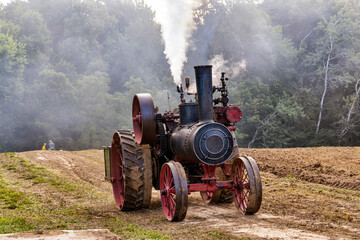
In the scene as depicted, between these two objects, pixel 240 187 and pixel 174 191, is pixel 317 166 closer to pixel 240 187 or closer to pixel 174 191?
pixel 240 187

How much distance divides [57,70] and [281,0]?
23396 mm

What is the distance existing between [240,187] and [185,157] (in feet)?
3.40

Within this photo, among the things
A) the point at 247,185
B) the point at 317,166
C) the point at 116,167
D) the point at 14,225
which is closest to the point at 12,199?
the point at 116,167

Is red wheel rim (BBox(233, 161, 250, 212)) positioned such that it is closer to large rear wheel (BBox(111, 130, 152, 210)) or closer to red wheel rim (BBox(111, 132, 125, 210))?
large rear wheel (BBox(111, 130, 152, 210))

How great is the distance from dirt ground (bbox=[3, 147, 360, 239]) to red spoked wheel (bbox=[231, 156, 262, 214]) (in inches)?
6.9

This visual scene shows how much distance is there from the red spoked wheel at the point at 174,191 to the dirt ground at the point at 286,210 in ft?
0.57

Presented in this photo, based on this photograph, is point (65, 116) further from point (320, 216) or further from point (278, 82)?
point (320, 216)

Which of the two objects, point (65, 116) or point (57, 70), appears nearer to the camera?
point (65, 116)

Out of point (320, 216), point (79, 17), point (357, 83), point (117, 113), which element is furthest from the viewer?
point (79, 17)

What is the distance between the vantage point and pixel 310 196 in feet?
31.0

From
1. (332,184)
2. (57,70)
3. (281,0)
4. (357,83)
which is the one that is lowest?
(332,184)

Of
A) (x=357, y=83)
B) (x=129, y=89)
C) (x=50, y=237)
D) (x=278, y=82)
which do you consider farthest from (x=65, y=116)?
(x=50, y=237)

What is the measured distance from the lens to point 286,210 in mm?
7906

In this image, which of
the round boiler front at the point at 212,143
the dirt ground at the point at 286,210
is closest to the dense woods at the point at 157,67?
the dirt ground at the point at 286,210
